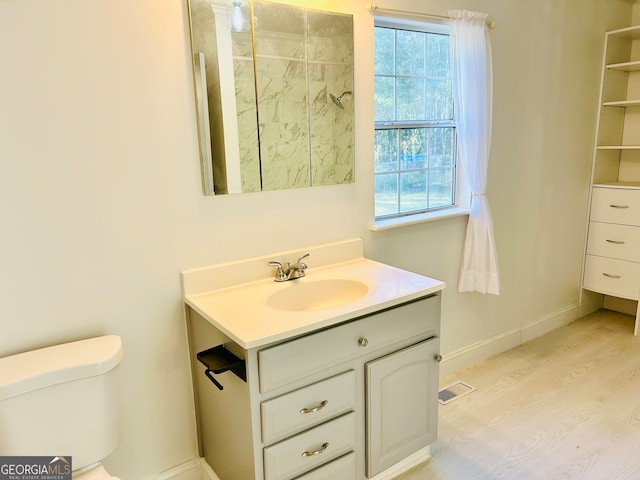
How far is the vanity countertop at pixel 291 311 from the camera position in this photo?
146 centimetres

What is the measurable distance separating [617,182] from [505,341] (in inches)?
61.0

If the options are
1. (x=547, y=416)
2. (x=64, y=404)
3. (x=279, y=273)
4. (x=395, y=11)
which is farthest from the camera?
(x=547, y=416)

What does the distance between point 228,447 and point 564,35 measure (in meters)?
2.98

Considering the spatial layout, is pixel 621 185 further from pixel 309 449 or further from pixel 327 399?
pixel 309 449

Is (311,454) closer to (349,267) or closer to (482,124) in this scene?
(349,267)

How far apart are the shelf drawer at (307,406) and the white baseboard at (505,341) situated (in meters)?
1.20

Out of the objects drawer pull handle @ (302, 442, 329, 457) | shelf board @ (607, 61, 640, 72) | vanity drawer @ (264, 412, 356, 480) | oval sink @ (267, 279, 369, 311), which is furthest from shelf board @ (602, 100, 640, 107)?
drawer pull handle @ (302, 442, 329, 457)

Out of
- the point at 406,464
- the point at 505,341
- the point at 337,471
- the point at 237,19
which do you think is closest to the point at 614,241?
the point at 505,341

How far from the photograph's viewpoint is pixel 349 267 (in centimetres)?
210

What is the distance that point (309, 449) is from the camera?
1.59 metres

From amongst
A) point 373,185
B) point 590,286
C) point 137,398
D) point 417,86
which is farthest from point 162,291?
point 590,286

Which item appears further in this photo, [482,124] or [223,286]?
[482,124]

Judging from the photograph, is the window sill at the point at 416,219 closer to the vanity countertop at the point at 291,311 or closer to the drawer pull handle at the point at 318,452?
the vanity countertop at the point at 291,311

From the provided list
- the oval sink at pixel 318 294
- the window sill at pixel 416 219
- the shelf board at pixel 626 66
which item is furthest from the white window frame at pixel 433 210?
the shelf board at pixel 626 66
